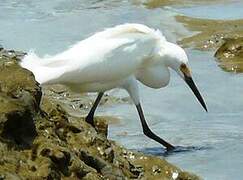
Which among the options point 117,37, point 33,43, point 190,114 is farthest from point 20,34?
point 117,37

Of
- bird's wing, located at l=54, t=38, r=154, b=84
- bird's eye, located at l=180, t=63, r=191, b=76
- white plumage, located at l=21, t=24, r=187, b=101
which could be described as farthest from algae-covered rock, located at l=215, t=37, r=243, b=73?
bird's wing, located at l=54, t=38, r=154, b=84

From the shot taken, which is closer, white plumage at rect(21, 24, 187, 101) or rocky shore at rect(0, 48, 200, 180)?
rocky shore at rect(0, 48, 200, 180)

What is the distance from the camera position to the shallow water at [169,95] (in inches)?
323

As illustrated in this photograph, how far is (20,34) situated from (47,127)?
11.1 meters

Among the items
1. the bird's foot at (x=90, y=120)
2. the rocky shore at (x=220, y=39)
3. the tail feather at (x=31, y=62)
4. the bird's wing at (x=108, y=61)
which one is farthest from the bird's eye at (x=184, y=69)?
the rocky shore at (x=220, y=39)

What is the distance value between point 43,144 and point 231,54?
9.13 meters

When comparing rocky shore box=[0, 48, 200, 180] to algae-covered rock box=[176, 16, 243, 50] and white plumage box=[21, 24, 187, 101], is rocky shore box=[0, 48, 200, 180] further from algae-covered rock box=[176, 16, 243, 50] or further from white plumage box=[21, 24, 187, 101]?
algae-covered rock box=[176, 16, 243, 50]

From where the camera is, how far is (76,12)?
64.5ft

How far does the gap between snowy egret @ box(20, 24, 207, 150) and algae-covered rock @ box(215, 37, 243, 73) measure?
3.97 metres

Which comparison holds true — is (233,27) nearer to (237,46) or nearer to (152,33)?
(237,46)

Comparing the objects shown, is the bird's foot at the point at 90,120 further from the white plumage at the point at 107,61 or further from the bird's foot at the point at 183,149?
the bird's foot at the point at 183,149

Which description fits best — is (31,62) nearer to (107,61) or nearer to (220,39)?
(107,61)

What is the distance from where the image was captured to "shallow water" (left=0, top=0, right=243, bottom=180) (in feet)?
26.9

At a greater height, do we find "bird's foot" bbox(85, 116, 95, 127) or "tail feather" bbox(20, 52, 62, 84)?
"tail feather" bbox(20, 52, 62, 84)
